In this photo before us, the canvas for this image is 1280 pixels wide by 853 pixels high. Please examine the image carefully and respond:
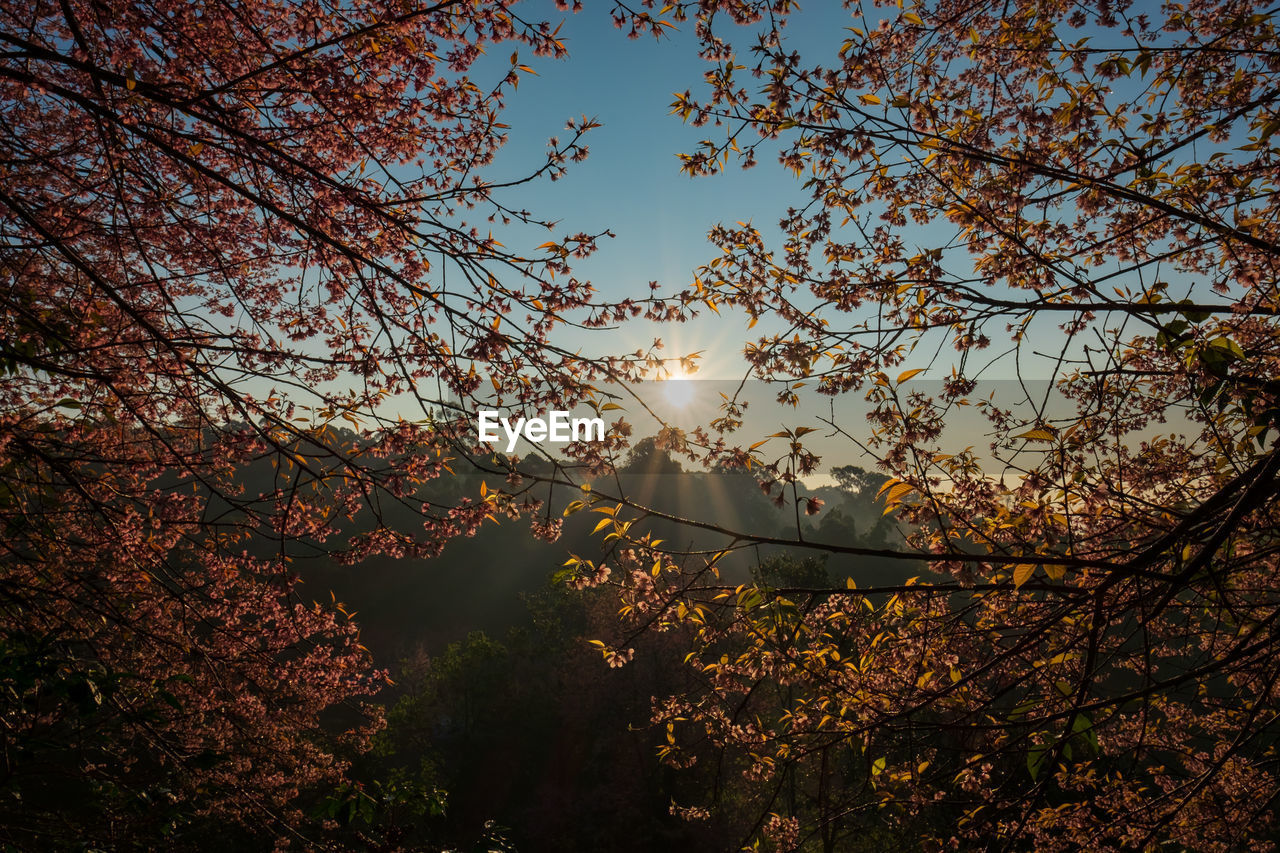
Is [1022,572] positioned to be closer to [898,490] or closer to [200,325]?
[898,490]

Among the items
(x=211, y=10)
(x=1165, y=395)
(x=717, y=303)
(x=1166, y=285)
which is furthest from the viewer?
(x=1165, y=395)

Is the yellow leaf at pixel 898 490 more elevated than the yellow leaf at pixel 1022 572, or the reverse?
the yellow leaf at pixel 898 490

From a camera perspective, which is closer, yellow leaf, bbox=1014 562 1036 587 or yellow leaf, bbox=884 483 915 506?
yellow leaf, bbox=1014 562 1036 587

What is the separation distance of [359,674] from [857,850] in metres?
15.9

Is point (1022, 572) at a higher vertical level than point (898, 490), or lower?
lower

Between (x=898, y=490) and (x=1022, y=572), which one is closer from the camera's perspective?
(x=1022, y=572)

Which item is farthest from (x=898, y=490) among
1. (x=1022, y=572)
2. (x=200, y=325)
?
(x=200, y=325)

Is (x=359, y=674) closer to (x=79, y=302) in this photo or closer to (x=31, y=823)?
(x=31, y=823)

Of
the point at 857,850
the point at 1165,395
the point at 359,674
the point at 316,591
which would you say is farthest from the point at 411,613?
the point at 1165,395

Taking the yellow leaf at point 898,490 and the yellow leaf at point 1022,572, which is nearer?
the yellow leaf at point 1022,572

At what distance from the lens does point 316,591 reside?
112 ft

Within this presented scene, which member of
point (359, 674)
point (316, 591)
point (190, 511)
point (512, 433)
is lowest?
point (316, 591)

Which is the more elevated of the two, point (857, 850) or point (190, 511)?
point (190, 511)

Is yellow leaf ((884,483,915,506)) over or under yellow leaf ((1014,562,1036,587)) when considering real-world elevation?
over
